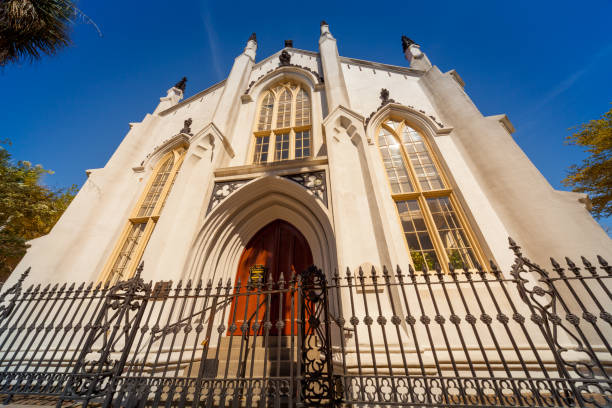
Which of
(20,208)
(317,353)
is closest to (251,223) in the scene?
(317,353)

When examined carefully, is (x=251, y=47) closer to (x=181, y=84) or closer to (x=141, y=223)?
(x=181, y=84)

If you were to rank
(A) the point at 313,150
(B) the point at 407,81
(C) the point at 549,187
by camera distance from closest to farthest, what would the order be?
1. (C) the point at 549,187
2. (A) the point at 313,150
3. (B) the point at 407,81

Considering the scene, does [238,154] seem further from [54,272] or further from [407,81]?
[407,81]

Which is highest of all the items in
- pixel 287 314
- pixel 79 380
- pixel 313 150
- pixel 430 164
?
pixel 313 150

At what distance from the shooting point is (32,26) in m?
5.66

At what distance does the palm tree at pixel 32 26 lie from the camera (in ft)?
17.5

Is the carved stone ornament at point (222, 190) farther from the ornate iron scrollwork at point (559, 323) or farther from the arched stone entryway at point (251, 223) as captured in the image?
the ornate iron scrollwork at point (559, 323)

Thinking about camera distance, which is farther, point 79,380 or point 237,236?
point 237,236

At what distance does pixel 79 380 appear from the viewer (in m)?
2.97

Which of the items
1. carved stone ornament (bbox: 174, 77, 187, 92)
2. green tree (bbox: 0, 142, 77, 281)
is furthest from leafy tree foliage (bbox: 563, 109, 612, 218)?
green tree (bbox: 0, 142, 77, 281)

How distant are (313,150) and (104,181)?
732cm

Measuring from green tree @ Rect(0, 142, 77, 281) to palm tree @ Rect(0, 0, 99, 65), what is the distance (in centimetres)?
924

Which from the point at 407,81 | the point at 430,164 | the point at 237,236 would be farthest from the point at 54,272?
the point at 407,81

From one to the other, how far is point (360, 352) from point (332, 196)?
2.94 metres
